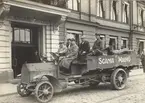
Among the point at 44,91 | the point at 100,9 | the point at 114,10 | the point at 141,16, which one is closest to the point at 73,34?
the point at 100,9

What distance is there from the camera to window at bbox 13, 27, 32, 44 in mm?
16266

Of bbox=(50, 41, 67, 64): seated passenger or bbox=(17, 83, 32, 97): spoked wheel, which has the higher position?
bbox=(50, 41, 67, 64): seated passenger

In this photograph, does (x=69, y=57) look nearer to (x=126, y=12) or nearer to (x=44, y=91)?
(x=44, y=91)

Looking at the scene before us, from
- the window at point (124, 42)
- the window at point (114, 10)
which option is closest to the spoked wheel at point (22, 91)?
the window at point (114, 10)

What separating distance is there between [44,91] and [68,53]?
216 cm

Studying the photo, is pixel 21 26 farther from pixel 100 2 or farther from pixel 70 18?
pixel 100 2

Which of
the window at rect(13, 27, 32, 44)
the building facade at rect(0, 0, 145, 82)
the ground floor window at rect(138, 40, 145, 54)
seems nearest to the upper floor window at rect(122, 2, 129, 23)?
the building facade at rect(0, 0, 145, 82)

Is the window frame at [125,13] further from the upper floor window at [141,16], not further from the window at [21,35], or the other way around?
the window at [21,35]

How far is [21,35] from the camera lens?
54.9 ft

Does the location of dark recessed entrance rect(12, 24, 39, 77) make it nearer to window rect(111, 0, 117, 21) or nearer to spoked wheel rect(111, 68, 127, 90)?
spoked wheel rect(111, 68, 127, 90)

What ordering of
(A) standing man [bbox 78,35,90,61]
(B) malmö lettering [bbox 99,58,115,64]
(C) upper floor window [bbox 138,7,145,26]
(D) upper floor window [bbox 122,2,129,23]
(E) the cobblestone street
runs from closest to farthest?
(E) the cobblestone street → (A) standing man [bbox 78,35,90,61] → (B) malmö lettering [bbox 99,58,115,64] → (D) upper floor window [bbox 122,2,129,23] → (C) upper floor window [bbox 138,7,145,26]

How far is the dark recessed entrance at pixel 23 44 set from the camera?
16.2m

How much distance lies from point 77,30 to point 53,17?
3.51m

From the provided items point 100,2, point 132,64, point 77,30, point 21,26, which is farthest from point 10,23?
point 100,2
